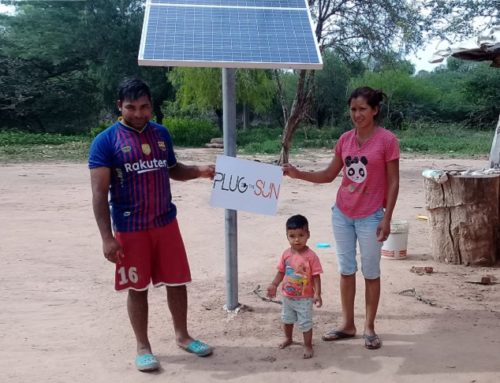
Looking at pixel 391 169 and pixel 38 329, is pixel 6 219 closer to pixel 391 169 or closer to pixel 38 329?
pixel 38 329

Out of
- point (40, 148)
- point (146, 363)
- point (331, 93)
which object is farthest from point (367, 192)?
point (331, 93)

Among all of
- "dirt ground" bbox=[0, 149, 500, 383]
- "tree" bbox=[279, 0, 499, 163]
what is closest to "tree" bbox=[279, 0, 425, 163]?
"tree" bbox=[279, 0, 499, 163]

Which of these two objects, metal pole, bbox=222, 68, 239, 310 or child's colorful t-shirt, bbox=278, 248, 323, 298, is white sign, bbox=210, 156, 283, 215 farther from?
child's colorful t-shirt, bbox=278, 248, 323, 298

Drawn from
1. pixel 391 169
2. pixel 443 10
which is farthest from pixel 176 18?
pixel 443 10

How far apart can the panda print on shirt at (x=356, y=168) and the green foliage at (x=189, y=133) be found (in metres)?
20.3

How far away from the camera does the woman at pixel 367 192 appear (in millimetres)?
3680

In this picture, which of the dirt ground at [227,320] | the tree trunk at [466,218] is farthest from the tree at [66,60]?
the tree trunk at [466,218]

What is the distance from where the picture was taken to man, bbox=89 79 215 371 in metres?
3.42

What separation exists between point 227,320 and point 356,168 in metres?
1.55

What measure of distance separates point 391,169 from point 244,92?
64.0ft

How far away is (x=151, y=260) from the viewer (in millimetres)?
3670

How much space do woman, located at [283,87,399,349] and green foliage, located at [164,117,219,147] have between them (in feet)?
66.5

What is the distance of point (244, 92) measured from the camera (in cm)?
2280

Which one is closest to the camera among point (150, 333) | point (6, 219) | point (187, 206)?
point (150, 333)
